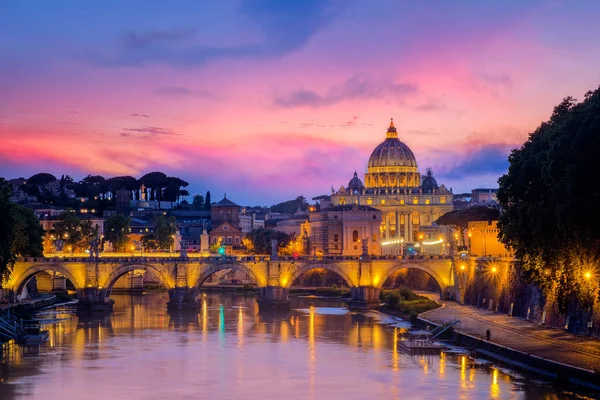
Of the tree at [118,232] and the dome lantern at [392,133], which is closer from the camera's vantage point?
the tree at [118,232]

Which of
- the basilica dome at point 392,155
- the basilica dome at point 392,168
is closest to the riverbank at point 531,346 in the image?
the basilica dome at point 392,168

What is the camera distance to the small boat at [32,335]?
5953 cm

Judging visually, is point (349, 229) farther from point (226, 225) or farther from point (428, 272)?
point (428, 272)

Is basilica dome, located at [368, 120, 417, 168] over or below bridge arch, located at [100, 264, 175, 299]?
over

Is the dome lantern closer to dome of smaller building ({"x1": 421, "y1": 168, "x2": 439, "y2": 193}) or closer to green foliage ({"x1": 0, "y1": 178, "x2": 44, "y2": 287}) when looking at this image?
dome of smaller building ({"x1": 421, "y1": 168, "x2": 439, "y2": 193})

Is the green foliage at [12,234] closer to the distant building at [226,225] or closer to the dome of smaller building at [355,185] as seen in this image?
the distant building at [226,225]

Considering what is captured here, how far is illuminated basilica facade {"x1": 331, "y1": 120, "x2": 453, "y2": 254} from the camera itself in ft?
579

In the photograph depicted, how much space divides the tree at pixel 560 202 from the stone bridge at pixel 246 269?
29.3 metres

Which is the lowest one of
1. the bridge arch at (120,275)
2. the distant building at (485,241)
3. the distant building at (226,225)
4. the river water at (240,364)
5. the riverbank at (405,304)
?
the river water at (240,364)

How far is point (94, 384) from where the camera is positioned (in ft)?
→ 152

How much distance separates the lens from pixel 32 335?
198 ft

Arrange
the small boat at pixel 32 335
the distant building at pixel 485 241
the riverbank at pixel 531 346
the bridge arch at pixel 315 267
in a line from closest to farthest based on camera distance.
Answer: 1. the riverbank at pixel 531 346
2. the small boat at pixel 32 335
3. the distant building at pixel 485 241
4. the bridge arch at pixel 315 267

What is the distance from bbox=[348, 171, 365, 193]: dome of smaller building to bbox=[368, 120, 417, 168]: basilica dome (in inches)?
144

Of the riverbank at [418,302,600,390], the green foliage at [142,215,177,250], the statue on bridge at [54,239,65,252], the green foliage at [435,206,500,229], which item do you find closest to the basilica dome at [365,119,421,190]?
the green foliage at [142,215,177,250]
